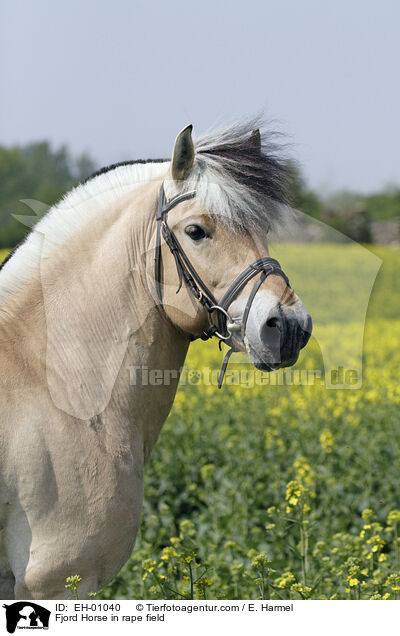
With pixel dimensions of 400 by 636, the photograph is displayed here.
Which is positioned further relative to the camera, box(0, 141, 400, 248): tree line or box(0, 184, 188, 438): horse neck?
box(0, 141, 400, 248): tree line

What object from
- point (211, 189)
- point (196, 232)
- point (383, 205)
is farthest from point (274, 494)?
point (383, 205)

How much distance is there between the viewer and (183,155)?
2432mm

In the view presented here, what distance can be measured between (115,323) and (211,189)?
0.64 metres

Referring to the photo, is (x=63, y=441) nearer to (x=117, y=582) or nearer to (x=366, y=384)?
(x=117, y=582)


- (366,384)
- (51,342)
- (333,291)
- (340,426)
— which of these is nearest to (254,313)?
(51,342)

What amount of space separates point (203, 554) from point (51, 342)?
2.69 metres

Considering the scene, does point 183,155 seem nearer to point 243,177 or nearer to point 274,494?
point 243,177

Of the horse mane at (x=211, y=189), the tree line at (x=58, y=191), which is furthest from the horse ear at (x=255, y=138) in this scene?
the tree line at (x=58, y=191)

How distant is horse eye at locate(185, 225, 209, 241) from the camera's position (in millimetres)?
2451

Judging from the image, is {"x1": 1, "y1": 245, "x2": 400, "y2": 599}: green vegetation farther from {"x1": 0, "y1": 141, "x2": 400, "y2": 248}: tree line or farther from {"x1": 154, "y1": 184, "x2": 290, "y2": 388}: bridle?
{"x1": 0, "y1": 141, "x2": 400, "y2": 248}: tree line

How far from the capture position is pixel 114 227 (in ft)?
8.46

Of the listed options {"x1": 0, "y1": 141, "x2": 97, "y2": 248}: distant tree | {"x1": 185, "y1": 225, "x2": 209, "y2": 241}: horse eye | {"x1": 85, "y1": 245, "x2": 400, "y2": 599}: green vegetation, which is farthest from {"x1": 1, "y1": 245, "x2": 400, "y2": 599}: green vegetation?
{"x1": 0, "y1": 141, "x2": 97, "y2": 248}: distant tree
